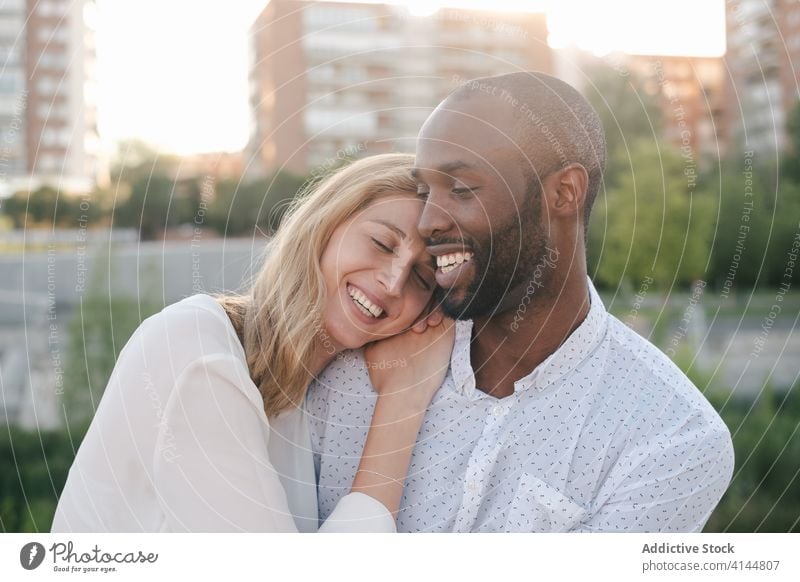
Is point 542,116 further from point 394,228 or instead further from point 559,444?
point 559,444

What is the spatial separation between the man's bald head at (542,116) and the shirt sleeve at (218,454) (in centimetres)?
61

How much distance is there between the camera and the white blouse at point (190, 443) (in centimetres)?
138

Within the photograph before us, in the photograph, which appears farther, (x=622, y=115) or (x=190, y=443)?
(x=622, y=115)

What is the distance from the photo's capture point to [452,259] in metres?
1.48

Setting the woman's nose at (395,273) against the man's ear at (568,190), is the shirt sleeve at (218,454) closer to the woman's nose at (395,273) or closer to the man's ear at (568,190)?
the woman's nose at (395,273)

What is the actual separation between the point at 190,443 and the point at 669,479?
2.60 feet

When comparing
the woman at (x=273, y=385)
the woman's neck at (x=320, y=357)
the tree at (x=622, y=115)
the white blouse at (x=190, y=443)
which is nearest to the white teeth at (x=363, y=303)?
the woman at (x=273, y=385)

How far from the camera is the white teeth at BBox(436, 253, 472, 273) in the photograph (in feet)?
4.83

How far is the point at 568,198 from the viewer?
4.86ft

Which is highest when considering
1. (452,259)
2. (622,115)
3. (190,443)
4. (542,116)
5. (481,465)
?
(542,116)

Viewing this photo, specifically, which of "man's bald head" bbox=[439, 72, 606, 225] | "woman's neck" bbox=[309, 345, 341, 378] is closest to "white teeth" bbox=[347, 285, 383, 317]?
"woman's neck" bbox=[309, 345, 341, 378]

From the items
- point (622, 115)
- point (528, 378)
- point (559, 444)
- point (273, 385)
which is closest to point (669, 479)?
point (559, 444)

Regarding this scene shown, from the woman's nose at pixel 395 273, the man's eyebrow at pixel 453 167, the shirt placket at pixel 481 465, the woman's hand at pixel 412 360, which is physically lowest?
the shirt placket at pixel 481 465

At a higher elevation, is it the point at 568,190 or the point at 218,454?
the point at 568,190
